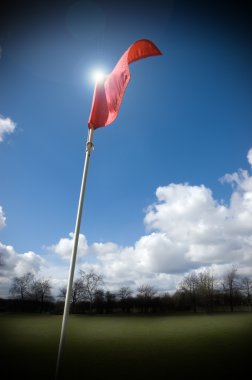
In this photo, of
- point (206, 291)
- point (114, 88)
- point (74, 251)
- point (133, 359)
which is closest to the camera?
point (74, 251)

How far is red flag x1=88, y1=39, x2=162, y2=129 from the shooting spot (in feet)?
20.3

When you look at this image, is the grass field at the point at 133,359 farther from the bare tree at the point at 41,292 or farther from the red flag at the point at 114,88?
the bare tree at the point at 41,292

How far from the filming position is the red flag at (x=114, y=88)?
6.19 meters

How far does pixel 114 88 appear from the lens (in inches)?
255

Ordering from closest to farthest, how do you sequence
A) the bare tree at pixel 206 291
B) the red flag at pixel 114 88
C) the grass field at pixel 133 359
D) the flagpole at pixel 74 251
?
the flagpole at pixel 74 251
the red flag at pixel 114 88
the grass field at pixel 133 359
the bare tree at pixel 206 291

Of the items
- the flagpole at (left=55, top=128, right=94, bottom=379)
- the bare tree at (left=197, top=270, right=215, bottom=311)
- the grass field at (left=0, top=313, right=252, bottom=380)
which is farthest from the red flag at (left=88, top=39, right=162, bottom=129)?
the bare tree at (left=197, top=270, right=215, bottom=311)

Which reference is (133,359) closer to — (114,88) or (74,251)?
(74,251)

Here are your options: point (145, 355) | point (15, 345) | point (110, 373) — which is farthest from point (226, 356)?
point (15, 345)

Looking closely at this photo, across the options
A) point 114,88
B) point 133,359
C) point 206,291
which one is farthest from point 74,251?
point 206,291

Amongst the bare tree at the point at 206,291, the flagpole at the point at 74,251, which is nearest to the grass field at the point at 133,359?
the flagpole at the point at 74,251

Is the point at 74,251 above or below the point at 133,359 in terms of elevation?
above

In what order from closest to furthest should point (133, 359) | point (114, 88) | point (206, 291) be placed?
point (114, 88)
point (133, 359)
point (206, 291)

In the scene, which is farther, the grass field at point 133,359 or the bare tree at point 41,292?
the bare tree at point 41,292

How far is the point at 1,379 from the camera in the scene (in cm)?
1253
